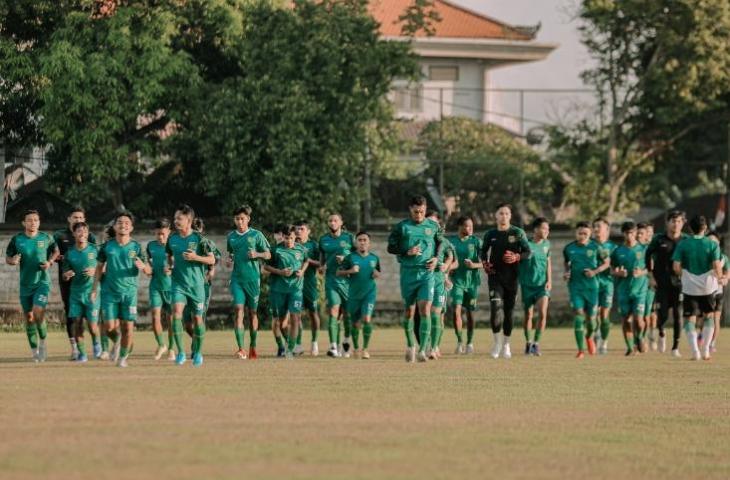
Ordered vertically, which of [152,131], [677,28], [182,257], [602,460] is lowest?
[602,460]

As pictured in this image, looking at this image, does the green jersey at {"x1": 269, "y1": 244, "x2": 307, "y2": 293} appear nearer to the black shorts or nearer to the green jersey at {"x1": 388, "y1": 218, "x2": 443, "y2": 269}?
the green jersey at {"x1": 388, "y1": 218, "x2": 443, "y2": 269}

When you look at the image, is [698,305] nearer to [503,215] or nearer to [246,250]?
[503,215]

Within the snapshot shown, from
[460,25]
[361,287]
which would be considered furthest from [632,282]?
[460,25]

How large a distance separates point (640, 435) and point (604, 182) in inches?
1375

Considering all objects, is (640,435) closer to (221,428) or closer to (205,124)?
(221,428)

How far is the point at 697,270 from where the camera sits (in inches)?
980

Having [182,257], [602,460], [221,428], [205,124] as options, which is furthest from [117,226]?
[205,124]

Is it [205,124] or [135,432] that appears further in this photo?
[205,124]

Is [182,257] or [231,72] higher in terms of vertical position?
[231,72]

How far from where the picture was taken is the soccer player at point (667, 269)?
87.2 ft

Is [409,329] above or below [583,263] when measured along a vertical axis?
below

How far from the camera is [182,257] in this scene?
73.4 ft

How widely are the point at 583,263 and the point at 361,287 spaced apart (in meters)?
3.63

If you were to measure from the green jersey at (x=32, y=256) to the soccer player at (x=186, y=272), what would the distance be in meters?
2.10
